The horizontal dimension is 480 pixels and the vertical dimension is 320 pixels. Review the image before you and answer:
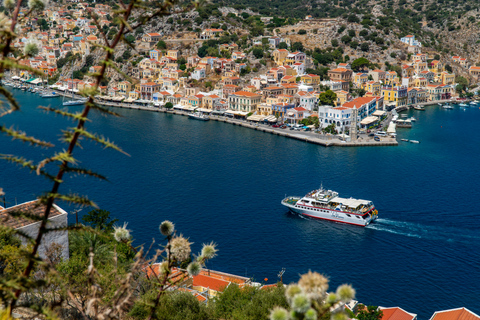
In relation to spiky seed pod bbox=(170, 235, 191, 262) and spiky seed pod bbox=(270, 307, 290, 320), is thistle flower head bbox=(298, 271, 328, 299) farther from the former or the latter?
spiky seed pod bbox=(170, 235, 191, 262)

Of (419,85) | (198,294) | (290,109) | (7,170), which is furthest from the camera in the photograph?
(419,85)

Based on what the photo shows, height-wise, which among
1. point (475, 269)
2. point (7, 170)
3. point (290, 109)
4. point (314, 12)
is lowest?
point (475, 269)

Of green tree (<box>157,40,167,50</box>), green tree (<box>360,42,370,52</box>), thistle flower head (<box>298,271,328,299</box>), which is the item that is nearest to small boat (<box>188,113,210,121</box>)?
green tree (<box>157,40,167,50</box>)

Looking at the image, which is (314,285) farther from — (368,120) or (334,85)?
(334,85)

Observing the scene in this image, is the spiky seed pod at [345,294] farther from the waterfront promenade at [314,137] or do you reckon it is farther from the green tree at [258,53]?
the green tree at [258,53]

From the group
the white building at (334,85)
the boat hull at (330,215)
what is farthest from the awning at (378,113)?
the boat hull at (330,215)

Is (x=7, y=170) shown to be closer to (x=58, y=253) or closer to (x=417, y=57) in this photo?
(x=58, y=253)

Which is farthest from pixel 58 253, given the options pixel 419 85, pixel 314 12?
pixel 314 12
